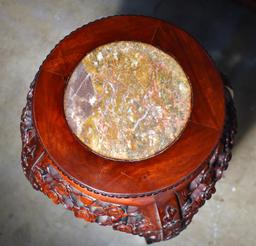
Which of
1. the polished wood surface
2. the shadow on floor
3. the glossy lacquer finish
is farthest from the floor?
the polished wood surface

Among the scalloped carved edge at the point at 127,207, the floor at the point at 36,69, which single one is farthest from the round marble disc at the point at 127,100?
the floor at the point at 36,69

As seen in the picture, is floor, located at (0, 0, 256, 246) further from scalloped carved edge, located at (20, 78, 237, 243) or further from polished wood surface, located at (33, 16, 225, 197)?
polished wood surface, located at (33, 16, 225, 197)

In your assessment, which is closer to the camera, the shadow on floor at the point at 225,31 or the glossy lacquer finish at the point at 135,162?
the glossy lacquer finish at the point at 135,162

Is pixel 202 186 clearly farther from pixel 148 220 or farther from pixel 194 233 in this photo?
pixel 194 233

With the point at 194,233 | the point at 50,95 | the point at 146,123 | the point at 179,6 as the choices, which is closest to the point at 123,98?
the point at 146,123

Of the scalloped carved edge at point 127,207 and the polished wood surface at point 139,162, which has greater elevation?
the polished wood surface at point 139,162

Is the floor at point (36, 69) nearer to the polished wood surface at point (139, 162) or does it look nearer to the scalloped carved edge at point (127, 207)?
the scalloped carved edge at point (127, 207)
